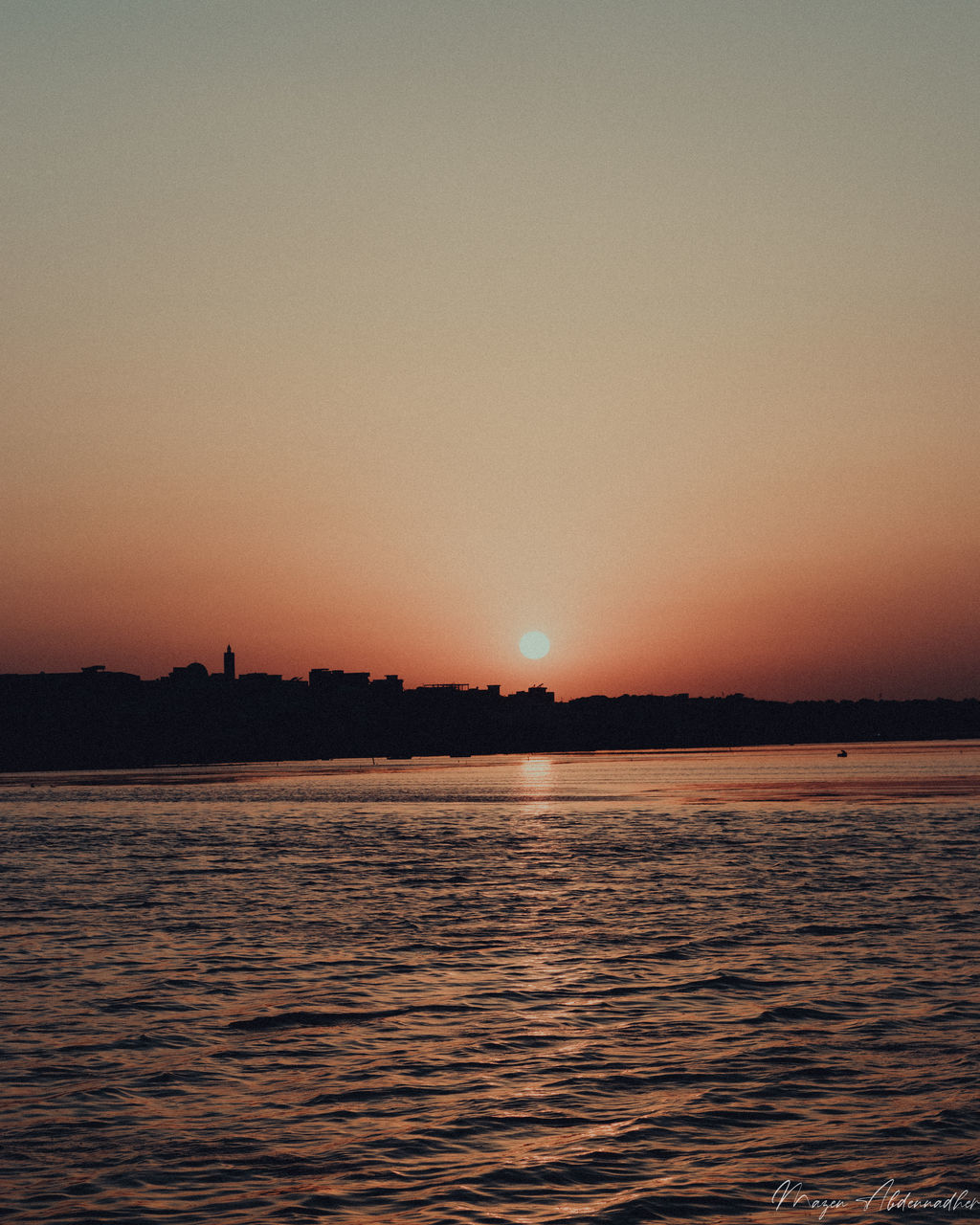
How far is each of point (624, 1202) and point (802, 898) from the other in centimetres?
2689

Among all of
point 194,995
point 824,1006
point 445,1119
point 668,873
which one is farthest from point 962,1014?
point 668,873

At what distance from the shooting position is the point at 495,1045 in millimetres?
20141

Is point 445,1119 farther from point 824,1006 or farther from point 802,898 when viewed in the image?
point 802,898

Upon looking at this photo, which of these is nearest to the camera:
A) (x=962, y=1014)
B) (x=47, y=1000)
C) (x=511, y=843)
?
(x=962, y=1014)

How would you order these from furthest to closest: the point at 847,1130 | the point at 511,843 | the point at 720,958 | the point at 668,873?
1. the point at 511,843
2. the point at 668,873
3. the point at 720,958
4. the point at 847,1130

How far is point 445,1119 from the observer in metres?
16.2

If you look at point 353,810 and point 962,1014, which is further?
point 353,810

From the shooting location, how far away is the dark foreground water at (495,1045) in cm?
1363

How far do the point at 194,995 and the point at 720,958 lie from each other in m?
11.2

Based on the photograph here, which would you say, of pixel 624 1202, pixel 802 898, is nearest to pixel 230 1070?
pixel 624 1202

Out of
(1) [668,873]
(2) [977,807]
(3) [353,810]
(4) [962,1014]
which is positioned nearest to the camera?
(4) [962,1014]

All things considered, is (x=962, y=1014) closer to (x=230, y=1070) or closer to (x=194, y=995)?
(x=230, y=1070)

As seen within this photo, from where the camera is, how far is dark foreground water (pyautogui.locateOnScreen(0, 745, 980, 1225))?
44.7ft

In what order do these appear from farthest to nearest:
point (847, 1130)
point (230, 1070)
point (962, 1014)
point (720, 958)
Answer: point (720, 958)
point (962, 1014)
point (230, 1070)
point (847, 1130)
